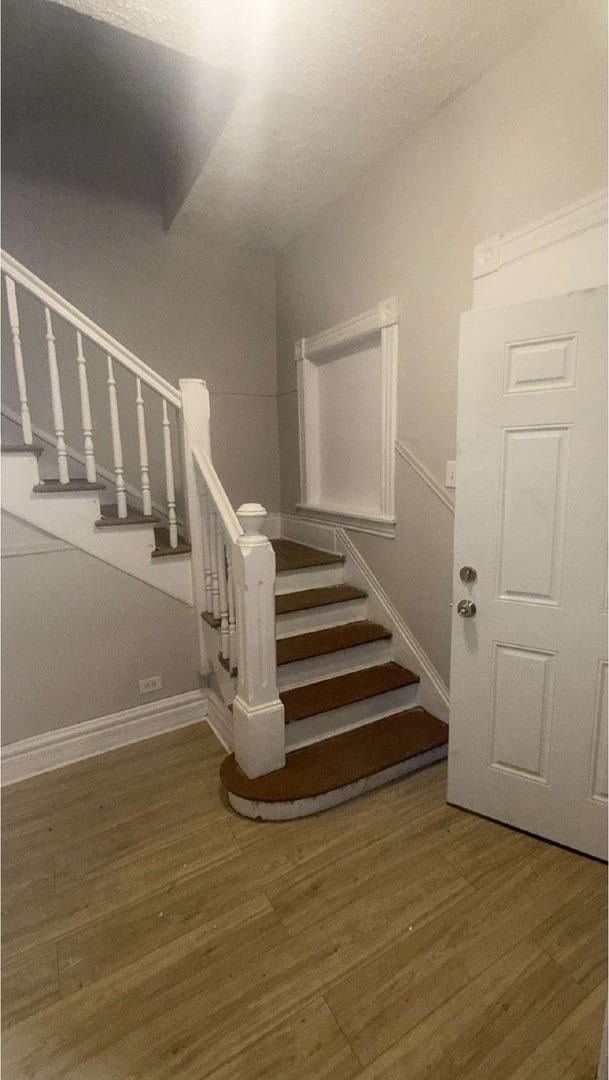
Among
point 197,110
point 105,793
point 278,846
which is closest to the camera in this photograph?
point 278,846

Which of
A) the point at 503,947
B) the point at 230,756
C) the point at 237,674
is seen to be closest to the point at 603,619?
the point at 503,947

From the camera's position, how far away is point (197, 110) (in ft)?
7.28

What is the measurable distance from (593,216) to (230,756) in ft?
8.10

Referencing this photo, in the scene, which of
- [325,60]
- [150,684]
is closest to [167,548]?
[150,684]

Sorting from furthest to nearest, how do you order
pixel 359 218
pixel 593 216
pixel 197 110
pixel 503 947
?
pixel 359 218 → pixel 197 110 → pixel 593 216 → pixel 503 947

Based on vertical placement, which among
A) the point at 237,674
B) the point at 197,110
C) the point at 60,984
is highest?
the point at 197,110

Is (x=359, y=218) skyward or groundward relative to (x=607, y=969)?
skyward

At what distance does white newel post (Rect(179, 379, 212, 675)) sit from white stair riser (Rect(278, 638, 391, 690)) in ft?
1.82

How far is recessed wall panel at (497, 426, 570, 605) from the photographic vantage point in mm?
1541

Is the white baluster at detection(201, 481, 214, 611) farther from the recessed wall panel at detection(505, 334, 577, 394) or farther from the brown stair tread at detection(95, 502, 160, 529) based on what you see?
the recessed wall panel at detection(505, 334, 577, 394)

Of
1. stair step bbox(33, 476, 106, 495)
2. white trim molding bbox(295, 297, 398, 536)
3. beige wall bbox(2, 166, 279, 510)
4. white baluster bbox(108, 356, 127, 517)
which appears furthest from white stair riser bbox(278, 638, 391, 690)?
beige wall bbox(2, 166, 279, 510)

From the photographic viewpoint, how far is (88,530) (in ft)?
7.07

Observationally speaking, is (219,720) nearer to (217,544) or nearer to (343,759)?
(343,759)

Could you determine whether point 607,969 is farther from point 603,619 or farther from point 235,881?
point 235,881
